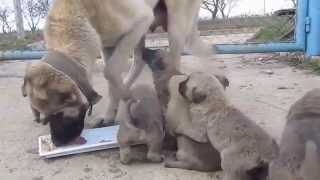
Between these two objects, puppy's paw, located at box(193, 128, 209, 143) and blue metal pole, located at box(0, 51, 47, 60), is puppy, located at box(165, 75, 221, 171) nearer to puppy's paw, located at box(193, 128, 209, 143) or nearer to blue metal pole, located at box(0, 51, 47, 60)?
puppy's paw, located at box(193, 128, 209, 143)

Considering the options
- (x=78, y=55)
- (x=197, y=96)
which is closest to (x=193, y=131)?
(x=197, y=96)

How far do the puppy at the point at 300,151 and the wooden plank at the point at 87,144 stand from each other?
4.85ft

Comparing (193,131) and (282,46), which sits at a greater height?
(282,46)

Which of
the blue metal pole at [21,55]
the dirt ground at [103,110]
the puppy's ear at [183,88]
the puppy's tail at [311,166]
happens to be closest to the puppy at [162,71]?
the dirt ground at [103,110]

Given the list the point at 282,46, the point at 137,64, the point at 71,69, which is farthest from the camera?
the point at 282,46

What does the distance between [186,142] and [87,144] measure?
2.72 ft

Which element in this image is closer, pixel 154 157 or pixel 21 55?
pixel 154 157

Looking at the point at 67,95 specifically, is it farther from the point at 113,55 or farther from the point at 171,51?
the point at 171,51

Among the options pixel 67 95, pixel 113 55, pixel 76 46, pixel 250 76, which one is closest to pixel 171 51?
pixel 113 55

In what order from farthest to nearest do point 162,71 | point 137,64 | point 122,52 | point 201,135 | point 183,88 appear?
point 137,64
point 162,71
point 122,52
point 183,88
point 201,135

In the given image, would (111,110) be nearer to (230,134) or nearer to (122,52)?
(122,52)

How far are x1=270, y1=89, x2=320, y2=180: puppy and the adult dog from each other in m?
1.56

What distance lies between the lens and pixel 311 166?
8.45ft

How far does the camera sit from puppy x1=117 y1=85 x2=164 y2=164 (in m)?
3.56
